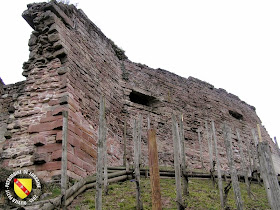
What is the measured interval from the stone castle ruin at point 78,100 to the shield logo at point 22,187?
1.61 ft

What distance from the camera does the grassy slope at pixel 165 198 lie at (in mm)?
4602

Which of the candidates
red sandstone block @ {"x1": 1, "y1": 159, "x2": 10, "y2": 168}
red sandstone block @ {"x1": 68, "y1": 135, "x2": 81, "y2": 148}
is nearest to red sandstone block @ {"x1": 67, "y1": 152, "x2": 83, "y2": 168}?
red sandstone block @ {"x1": 68, "y1": 135, "x2": 81, "y2": 148}

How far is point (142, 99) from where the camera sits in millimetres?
10688

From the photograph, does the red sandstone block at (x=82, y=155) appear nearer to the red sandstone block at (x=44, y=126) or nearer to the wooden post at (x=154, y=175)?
the red sandstone block at (x=44, y=126)

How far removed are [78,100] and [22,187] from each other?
7.99 ft

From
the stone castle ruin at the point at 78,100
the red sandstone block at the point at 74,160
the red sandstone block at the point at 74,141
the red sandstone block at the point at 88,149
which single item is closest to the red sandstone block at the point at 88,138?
the stone castle ruin at the point at 78,100

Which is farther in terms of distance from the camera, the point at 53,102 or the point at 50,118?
the point at 53,102

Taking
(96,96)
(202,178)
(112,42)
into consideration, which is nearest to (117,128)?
(96,96)

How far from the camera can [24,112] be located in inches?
244

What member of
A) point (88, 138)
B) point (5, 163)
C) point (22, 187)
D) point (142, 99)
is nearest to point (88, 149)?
point (88, 138)

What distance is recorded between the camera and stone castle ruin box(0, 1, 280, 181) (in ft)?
19.0

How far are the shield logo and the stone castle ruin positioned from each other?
0.49 m

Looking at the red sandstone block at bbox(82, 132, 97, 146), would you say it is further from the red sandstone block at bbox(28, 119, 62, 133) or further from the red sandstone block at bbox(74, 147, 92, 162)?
the red sandstone block at bbox(28, 119, 62, 133)

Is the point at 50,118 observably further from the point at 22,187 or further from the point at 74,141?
the point at 22,187
